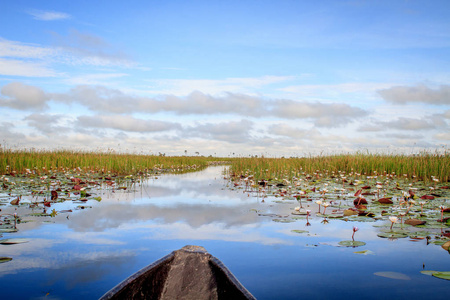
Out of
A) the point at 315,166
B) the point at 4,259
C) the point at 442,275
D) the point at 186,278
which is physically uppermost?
the point at 315,166

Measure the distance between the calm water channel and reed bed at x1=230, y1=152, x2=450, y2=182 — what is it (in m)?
7.36

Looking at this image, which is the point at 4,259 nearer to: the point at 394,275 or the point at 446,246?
the point at 394,275

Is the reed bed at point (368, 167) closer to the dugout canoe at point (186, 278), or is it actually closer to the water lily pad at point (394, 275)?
the water lily pad at point (394, 275)

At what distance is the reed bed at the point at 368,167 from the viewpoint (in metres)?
12.6

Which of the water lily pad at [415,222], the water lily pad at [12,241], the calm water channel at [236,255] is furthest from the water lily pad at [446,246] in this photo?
the water lily pad at [12,241]

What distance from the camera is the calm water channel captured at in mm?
2877

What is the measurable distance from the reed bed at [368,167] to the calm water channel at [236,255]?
736cm

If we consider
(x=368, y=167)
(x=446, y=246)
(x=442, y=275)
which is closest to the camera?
(x=442, y=275)

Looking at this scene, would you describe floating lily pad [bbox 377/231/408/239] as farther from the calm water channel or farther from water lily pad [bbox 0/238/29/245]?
water lily pad [bbox 0/238/29/245]

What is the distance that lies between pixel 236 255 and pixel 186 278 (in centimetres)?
133

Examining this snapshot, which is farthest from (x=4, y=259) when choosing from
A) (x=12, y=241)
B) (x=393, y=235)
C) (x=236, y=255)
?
(x=393, y=235)

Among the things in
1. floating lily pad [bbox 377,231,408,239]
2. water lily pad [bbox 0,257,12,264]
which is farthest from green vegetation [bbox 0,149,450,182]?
water lily pad [bbox 0,257,12,264]

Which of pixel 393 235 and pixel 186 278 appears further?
pixel 393 235

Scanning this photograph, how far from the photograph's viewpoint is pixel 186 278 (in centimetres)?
249
